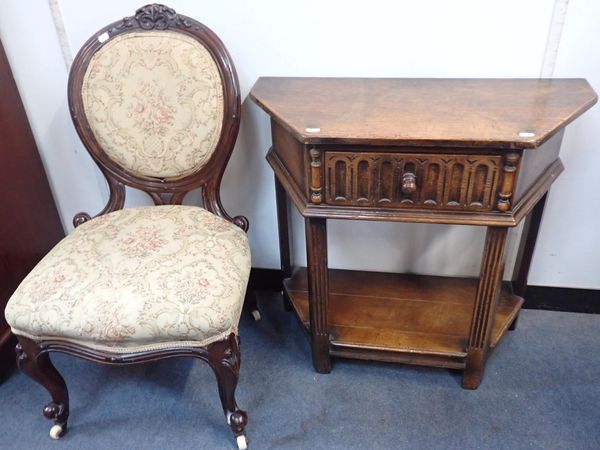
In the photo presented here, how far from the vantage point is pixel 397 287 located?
5.37 ft

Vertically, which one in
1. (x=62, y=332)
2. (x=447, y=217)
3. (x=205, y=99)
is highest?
(x=205, y=99)

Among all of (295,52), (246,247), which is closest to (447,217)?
(246,247)

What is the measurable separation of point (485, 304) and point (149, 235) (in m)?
0.84

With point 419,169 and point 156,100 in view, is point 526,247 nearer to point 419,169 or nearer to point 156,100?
point 419,169

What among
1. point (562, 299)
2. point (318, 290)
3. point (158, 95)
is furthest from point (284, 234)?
point (562, 299)

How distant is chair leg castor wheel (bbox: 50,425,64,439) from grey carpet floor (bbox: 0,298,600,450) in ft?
0.05

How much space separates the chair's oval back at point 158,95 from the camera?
1326 mm

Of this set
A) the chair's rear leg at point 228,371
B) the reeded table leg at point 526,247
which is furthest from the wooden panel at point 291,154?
the reeded table leg at point 526,247

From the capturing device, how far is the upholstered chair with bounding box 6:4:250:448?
1.13m

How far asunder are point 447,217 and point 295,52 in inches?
24.4

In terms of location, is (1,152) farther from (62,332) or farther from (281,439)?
(281,439)

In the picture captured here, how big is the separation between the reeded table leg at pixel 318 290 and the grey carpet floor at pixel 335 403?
0.29ft

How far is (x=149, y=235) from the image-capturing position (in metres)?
1.31

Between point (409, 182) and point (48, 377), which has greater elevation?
point (409, 182)
